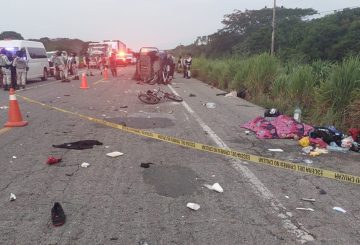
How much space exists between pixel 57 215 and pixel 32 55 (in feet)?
71.5

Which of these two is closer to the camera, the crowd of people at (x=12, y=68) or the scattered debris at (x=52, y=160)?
the scattered debris at (x=52, y=160)

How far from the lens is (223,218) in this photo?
15.1 ft

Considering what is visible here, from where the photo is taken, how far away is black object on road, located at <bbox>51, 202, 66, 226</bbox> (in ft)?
14.4

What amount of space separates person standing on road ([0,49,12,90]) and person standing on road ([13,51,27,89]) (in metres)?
0.34

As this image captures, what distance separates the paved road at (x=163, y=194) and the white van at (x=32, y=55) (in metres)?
14.8

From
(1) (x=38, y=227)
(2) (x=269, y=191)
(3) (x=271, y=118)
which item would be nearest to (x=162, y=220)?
(1) (x=38, y=227)

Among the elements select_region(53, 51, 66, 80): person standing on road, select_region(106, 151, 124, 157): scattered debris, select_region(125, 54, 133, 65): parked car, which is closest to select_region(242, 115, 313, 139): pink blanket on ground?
select_region(106, 151, 124, 157): scattered debris

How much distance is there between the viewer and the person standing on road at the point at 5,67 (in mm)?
19516

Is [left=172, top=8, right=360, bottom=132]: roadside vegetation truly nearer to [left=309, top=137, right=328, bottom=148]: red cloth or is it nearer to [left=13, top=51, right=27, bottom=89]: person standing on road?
[left=309, top=137, right=328, bottom=148]: red cloth

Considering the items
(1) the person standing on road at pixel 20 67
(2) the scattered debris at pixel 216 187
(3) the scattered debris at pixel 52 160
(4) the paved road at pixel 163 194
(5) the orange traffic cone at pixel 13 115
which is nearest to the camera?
(4) the paved road at pixel 163 194

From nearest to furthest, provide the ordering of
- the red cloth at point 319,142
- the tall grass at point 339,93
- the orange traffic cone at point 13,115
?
the red cloth at point 319,142, the orange traffic cone at point 13,115, the tall grass at point 339,93

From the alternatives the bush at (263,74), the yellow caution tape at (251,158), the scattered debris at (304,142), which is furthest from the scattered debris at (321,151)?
the bush at (263,74)

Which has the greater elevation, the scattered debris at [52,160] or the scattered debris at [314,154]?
the scattered debris at [52,160]

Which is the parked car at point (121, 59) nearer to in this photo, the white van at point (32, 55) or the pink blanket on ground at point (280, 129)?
the white van at point (32, 55)
